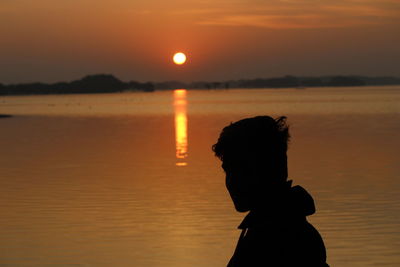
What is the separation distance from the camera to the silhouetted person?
2883 millimetres

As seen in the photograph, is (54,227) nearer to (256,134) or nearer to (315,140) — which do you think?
(256,134)

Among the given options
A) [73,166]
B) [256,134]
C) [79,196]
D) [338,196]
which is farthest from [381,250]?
[73,166]

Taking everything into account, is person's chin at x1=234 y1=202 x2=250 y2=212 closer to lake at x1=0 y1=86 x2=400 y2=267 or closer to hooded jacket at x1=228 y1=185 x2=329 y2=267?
hooded jacket at x1=228 y1=185 x2=329 y2=267

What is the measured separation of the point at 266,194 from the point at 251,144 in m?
0.18

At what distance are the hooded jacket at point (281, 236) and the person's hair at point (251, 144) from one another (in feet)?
0.42

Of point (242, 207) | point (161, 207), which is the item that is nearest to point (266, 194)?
point (242, 207)

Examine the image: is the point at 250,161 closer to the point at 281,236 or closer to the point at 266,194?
the point at 266,194

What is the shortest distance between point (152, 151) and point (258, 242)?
1502 inches

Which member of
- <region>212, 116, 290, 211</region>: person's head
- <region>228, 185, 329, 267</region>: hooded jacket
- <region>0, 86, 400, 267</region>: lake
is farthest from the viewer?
<region>0, 86, 400, 267</region>: lake

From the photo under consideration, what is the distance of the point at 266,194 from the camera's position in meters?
2.99

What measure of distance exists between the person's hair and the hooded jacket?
0.13 metres

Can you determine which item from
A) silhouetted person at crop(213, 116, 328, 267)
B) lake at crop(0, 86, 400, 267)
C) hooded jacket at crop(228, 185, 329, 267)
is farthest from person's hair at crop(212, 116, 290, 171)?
lake at crop(0, 86, 400, 267)

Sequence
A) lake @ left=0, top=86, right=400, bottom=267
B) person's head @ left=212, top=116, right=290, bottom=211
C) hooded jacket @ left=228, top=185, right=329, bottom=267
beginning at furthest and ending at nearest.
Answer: lake @ left=0, top=86, right=400, bottom=267, person's head @ left=212, top=116, right=290, bottom=211, hooded jacket @ left=228, top=185, right=329, bottom=267

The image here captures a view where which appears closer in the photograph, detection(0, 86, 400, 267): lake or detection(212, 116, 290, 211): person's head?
detection(212, 116, 290, 211): person's head
